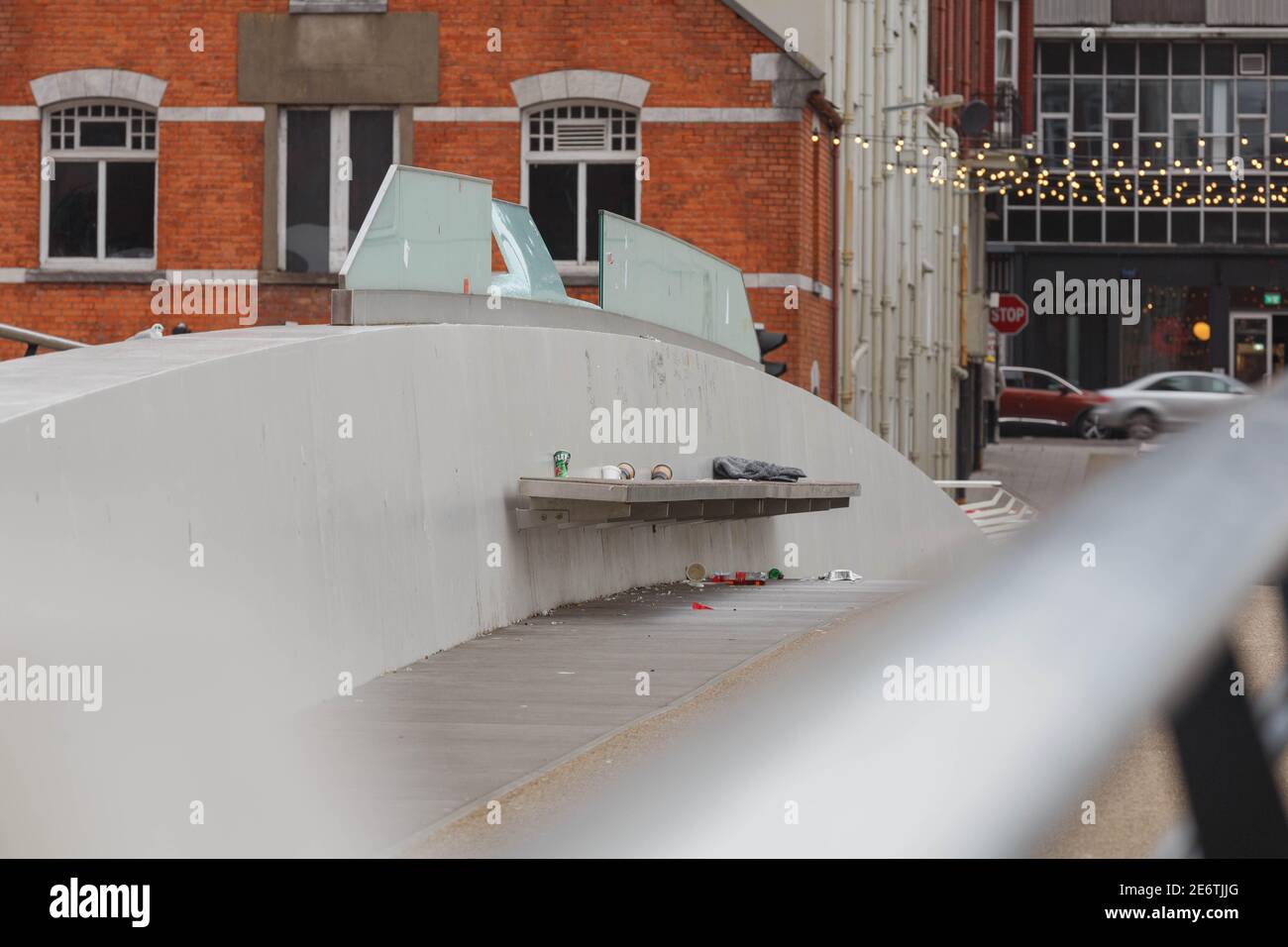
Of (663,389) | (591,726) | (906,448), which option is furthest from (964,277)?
(591,726)

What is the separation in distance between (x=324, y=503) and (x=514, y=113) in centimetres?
1551

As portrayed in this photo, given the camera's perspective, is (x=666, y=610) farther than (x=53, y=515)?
Yes

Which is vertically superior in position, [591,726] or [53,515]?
[53,515]

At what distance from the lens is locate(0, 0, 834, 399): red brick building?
22188 millimetres

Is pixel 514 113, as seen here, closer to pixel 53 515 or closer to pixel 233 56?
pixel 233 56

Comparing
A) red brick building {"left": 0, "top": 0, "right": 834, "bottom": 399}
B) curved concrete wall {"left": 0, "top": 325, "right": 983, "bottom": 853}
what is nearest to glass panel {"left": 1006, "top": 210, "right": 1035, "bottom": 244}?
red brick building {"left": 0, "top": 0, "right": 834, "bottom": 399}

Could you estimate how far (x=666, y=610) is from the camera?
11.1 metres

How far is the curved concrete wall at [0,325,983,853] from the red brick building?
10486 mm

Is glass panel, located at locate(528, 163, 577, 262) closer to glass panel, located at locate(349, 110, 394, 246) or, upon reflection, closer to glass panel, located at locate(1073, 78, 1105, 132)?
glass panel, located at locate(349, 110, 394, 246)

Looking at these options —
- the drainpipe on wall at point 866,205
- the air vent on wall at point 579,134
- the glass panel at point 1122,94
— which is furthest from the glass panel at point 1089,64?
the air vent on wall at point 579,134

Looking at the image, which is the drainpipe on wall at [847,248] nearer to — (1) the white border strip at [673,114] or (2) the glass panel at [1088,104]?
(1) the white border strip at [673,114]

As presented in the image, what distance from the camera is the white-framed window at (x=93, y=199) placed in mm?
22594
